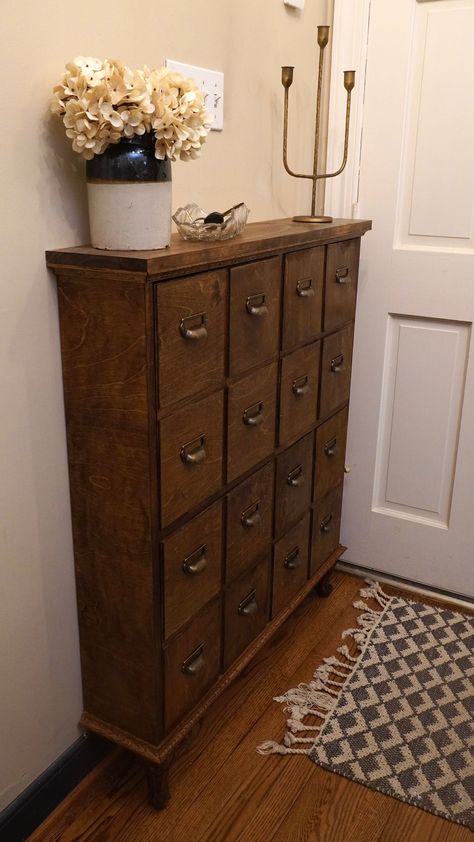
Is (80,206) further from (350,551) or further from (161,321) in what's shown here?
(350,551)

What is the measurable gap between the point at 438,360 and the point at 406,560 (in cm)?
63

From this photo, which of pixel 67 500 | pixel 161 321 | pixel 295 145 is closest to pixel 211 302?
pixel 161 321

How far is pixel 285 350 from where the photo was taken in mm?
1605

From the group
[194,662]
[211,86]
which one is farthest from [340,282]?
[194,662]

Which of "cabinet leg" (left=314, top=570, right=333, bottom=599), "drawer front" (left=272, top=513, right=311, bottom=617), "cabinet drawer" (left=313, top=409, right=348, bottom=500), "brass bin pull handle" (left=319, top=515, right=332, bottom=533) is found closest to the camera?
"drawer front" (left=272, top=513, right=311, bottom=617)

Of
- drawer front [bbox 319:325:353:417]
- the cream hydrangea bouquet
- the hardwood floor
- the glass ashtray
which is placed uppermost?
the cream hydrangea bouquet

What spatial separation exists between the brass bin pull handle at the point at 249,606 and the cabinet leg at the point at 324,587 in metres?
0.50

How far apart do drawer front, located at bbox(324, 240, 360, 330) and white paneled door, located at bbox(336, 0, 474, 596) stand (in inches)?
7.3

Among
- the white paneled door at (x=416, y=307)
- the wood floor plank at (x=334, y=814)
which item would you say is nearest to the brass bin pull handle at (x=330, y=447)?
the white paneled door at (x=416, y=307)

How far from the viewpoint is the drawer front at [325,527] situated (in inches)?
78.8

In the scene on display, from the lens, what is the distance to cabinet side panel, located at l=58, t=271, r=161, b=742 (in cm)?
118

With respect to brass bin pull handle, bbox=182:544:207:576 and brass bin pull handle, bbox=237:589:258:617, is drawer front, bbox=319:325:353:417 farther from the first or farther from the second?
brass bin pull handle, bbox=182:544:207:576

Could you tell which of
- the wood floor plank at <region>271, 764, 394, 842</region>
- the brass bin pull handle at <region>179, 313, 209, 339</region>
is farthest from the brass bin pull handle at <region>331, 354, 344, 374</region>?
the wood floor plank at <region>271, 764, 394, 842</region>

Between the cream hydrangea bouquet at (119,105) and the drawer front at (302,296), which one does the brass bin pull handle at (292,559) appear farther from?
the cream hydrangea bouquet at (119,105)
